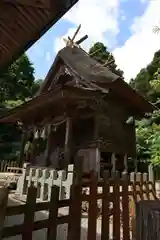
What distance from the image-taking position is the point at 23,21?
3.36m

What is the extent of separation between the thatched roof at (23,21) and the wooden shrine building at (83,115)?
516 centimetres

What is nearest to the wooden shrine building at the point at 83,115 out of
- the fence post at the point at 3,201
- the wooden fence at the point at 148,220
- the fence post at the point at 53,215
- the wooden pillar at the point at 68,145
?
the wooden pillar at the point at 68,145

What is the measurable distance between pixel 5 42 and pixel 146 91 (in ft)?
77.1

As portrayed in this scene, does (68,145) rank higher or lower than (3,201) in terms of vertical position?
higher

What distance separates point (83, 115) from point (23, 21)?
8221 millimetres

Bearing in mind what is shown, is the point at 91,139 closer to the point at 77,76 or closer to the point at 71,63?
the point at 77,76

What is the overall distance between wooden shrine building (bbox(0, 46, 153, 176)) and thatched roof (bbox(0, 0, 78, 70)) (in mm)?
5160

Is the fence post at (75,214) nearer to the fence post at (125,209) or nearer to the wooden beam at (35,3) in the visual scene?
the fence post at (125,209)

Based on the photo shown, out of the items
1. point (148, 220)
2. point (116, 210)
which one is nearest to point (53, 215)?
point (148, 220)

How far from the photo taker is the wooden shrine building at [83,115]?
10.2 m

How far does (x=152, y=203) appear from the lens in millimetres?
1329

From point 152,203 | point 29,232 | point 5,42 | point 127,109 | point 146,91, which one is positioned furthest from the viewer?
point 146,91

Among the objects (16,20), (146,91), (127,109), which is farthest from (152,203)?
(146,91)

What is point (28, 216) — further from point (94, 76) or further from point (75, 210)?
point (94, 76)
